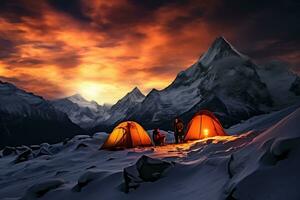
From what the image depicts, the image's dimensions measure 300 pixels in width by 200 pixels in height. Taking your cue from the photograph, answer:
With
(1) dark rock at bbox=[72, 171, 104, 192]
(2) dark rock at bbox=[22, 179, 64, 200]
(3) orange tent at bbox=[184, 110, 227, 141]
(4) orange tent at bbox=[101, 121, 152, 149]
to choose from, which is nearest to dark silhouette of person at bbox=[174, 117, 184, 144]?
(3) orange tent at bbox=[184, 110, 227, 141]

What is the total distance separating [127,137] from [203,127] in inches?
225

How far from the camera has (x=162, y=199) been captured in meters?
11.6

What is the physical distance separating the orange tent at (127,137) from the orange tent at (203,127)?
3343mm

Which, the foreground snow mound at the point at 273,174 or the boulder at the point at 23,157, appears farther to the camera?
the boulder at the point at 23,157

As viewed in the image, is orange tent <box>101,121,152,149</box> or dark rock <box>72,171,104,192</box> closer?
dark rock <box>72,171,104,192</box>

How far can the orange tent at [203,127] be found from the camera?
30109mm

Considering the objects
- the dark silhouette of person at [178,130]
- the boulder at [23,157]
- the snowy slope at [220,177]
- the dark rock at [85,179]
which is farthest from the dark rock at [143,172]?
the boulder at [23,157]

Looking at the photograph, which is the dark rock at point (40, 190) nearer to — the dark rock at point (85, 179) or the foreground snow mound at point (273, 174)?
the dark rock at point (85, 179)

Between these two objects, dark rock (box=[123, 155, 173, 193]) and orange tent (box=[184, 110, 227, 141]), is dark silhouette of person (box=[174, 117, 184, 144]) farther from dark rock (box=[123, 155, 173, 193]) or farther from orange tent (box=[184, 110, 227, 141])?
dark rock (box=[123, 155, 173, 193])

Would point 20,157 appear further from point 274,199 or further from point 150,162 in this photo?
point 274,199

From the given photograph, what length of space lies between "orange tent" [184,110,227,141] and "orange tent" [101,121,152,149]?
3343mm

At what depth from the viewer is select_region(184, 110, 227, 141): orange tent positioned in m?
30.1

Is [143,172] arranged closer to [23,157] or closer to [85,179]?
[85,179]

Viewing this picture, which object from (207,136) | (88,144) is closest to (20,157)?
(88,144)
